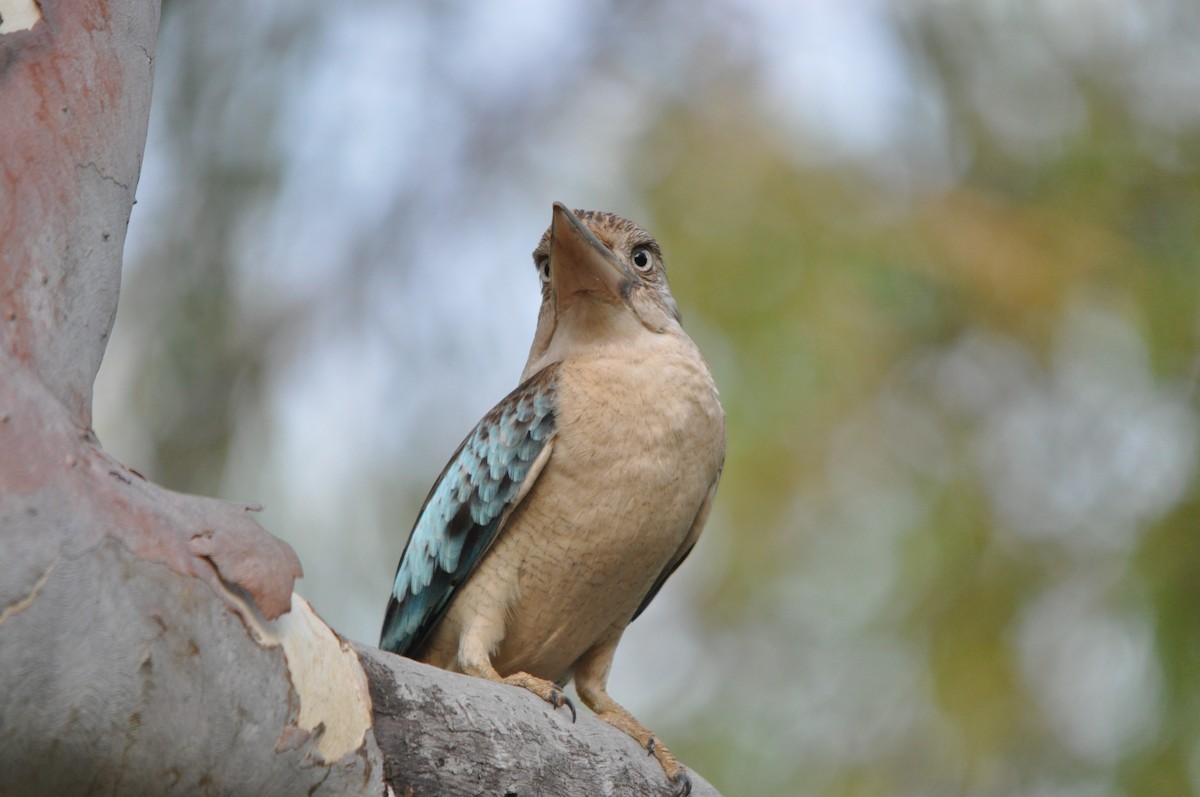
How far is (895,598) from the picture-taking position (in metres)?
8.11

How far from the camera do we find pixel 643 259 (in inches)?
215

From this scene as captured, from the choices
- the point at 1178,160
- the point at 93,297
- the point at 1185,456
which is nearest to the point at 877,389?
the point at 1185,456

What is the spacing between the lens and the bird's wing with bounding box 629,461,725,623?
4805mm

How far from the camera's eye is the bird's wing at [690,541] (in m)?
4.80

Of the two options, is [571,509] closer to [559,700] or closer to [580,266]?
[559,700]

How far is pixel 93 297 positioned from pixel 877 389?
6.31 metres

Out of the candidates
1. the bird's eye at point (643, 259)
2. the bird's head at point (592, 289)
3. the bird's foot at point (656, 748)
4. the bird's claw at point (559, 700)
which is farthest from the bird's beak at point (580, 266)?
the bird's claw at point (559, 700)

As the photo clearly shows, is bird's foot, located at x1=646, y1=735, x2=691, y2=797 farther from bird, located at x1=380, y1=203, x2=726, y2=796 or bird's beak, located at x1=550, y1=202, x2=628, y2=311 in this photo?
bird's beak, located at x1=550, y1=202, x2=628, y2=311

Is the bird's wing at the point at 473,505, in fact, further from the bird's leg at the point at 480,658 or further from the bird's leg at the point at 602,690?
the bird's leg at the point at 602,690

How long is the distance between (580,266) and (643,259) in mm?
511

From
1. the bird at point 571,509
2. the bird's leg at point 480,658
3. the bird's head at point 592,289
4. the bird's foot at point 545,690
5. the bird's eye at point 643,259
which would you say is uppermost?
the bird's eye at point 643,259

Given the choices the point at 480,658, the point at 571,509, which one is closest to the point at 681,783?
the point at 480,658

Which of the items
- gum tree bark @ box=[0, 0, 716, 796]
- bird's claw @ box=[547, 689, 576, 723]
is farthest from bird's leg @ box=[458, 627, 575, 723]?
gum tree bark @ box=[0, 0, 716, 796]

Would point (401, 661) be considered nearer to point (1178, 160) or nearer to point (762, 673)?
point (762, 673)
